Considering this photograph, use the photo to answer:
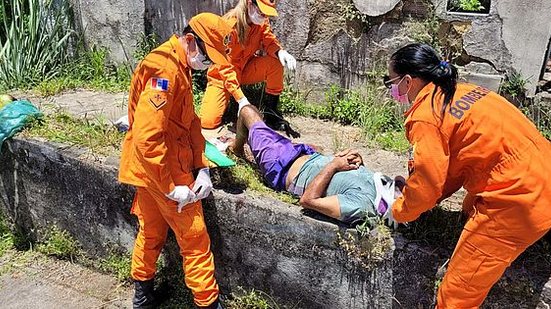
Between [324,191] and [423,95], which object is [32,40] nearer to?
[324,191]

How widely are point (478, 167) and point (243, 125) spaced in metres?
1.89

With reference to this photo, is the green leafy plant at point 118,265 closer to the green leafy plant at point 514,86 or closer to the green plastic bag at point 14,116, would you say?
the green plastic bag at point 14,116

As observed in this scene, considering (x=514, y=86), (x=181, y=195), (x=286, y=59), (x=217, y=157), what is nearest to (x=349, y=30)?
(x=286, y=59)

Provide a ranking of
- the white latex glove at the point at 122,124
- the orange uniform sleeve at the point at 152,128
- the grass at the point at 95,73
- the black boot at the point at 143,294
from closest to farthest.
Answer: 1. the orange uniform sleeve at the point at 152,128
2. the black boot at the point at 143,294
3. the white latex glove at the point at 122,124
4. the grass at the point at 95,73

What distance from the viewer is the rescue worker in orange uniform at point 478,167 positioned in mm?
2400

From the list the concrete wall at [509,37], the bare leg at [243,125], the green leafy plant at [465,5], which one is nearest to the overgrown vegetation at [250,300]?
the bare leg at [243,125]

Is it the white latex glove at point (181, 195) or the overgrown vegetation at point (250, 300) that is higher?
the white latex glove at point (181, 195)

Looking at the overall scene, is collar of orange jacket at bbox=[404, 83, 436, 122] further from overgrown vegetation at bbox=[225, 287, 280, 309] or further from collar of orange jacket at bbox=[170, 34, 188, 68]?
overgrown vegetation at bbox=[225, 287, 280, 309]

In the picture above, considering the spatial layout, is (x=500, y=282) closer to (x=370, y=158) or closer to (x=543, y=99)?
(x=370, y=158)

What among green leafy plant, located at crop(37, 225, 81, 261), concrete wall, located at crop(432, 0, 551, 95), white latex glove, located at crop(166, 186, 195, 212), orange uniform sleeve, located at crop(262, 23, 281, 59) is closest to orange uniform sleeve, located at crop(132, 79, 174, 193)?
white latex glove, located at crop(166, 186, 195, 212)

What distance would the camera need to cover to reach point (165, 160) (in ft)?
9.70

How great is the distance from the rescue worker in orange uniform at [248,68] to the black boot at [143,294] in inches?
61.6

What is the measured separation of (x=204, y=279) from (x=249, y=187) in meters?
0.66

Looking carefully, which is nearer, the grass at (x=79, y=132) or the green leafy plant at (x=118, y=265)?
the green leafy plant at (x=118, y=265)
